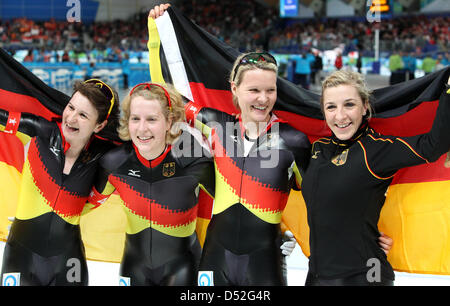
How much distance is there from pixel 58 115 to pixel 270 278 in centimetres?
193

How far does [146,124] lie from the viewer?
9.07 feet

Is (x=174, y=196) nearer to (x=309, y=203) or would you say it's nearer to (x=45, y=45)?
(x=309, y=203)

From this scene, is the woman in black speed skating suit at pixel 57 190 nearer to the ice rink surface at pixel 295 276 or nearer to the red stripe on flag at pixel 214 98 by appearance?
the red stripe on flag at pixel 214 98

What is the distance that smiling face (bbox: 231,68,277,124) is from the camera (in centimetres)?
276

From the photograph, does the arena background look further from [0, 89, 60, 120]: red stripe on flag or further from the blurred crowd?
[0, 89, 60, 120]: red stripe on flag

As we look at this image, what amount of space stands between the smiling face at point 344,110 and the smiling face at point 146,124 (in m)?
0.96

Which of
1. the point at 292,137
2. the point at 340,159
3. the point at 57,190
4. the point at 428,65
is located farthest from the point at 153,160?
the point at 428,65

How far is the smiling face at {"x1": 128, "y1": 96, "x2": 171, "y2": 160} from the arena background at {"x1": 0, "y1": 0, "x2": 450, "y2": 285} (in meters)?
13.2

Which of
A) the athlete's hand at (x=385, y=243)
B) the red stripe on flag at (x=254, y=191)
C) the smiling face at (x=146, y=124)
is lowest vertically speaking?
the athlete's hand at (x=385, y=243)

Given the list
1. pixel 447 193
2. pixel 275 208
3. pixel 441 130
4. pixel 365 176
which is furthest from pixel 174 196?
pixel 447 193

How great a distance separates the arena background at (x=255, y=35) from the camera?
18062 mm

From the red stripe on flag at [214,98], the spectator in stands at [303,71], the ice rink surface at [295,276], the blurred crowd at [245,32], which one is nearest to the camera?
the red stripe on flag at [214,98]

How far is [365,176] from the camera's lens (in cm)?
254

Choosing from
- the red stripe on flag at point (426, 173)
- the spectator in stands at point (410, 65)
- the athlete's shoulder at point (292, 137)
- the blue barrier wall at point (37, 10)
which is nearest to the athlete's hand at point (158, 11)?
the athlete's shoulder at point (292, 137)
